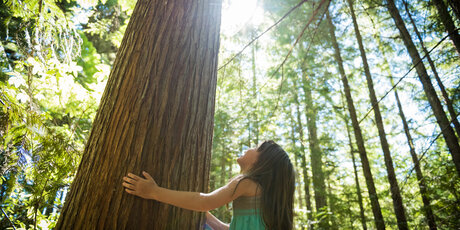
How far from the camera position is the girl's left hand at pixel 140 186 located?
1.22 m

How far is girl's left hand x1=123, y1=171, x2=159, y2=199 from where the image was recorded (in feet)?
4.01

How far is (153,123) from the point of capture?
1.39m

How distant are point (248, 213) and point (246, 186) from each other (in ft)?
0.75

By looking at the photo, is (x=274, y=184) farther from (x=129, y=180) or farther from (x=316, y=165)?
(x=316, y=165)

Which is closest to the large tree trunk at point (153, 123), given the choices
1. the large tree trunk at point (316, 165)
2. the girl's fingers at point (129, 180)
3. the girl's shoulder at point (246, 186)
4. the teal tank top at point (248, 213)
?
the girl's fingers at point (129, 180)

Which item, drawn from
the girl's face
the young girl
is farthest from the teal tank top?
the girl's face

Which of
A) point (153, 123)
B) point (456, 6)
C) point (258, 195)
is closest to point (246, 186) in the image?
point (258, 195)

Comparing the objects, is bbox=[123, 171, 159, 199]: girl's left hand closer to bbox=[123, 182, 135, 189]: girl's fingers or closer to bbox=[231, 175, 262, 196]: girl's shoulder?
bbox=[123, 182, 135, 189]: girl's fingers

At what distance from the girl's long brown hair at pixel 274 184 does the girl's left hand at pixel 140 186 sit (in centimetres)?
83

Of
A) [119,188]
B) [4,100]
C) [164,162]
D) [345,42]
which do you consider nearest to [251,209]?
[164,162]

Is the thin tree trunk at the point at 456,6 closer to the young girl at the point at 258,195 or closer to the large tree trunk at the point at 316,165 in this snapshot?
the young girl at the point at 258,195

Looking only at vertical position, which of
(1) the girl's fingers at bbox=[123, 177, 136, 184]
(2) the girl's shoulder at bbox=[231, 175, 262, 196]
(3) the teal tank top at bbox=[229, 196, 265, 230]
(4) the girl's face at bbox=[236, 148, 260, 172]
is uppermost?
(4) the girl's face at bbox=[236, 148, 260, 172]

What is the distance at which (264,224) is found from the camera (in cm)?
196

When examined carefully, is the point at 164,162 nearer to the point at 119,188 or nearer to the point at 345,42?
the point at 119,188
